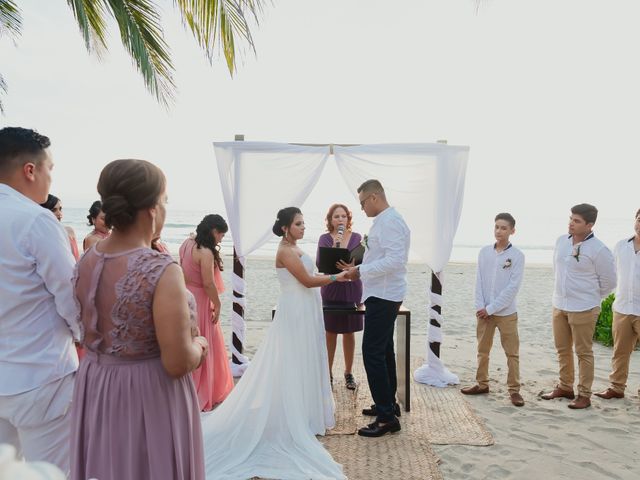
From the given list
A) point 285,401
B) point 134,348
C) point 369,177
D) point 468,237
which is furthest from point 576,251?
point 468,237

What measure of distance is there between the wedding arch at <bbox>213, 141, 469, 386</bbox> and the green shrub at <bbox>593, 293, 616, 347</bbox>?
12.0 ft

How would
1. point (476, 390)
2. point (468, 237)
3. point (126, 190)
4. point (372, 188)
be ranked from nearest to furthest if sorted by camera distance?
point (126, 190)
point (372, 188)
point (476, 390)
point (468, 237)

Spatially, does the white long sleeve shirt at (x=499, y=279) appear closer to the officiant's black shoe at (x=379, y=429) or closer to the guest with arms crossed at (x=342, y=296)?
the guest with arms crossed at (x=342, y=296)

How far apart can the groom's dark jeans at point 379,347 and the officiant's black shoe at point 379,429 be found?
0.05 m

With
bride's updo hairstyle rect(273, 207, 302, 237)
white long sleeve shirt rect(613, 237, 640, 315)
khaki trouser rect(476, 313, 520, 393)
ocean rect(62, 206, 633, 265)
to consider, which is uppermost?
bride's updo hairstyle rect(273, 207, 302, 237)

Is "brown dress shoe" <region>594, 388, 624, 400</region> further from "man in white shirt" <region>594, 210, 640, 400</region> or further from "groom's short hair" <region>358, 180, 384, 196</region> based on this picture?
"groom's short hair" <region>358, 180, 384, 196</region>

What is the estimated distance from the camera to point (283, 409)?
4.12 meters

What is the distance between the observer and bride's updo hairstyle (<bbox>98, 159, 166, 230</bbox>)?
172 cm

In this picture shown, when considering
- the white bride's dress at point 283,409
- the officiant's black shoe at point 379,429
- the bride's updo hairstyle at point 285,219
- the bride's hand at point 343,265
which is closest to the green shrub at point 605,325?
the officiant's black shoe at point 379,429

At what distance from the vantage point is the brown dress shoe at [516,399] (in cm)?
520

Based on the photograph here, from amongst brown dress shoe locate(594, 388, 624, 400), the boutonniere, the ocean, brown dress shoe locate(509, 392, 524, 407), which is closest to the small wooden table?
brown dress shoe locate(509, 392, 524, 407)

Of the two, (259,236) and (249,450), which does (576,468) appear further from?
(259,236)

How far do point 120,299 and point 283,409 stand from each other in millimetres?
2708

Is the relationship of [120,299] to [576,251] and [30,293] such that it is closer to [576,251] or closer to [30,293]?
[30,293]
